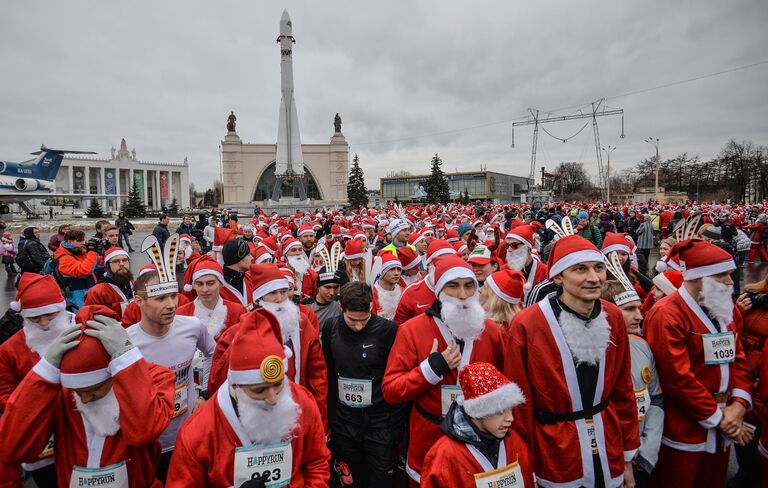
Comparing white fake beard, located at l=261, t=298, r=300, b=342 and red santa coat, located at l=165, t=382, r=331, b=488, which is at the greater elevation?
white fake beard, located at l=261, t=298, r=300, b=342

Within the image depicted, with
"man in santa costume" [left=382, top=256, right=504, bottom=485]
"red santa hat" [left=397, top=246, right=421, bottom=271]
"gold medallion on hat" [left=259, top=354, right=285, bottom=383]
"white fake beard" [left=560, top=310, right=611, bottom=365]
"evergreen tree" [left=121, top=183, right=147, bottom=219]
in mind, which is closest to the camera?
"gold medallion on hat" [left=259, top=354, right=285, bottom=383]

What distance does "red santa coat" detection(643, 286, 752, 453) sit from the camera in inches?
104

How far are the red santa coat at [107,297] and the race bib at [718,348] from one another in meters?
4.79

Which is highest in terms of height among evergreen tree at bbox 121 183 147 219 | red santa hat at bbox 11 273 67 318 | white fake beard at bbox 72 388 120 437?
evergreen tree at bbox 121 183 147 219

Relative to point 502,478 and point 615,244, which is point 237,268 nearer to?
point 502,478

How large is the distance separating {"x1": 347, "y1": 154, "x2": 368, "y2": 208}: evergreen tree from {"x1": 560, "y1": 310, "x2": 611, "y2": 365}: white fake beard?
58.2 m

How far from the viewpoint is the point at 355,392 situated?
302 cm

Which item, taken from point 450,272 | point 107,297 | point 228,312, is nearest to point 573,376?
point 450,272

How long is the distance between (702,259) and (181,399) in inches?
149

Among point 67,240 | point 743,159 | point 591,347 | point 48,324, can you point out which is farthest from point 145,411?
point 743,159

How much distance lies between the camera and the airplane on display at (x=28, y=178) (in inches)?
1503

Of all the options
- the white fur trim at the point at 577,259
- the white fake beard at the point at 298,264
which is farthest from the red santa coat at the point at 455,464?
the white fake beard at the point at 298,264

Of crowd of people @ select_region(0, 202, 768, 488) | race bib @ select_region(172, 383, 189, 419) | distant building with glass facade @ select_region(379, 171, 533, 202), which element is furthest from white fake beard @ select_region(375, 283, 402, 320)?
distant building with glass facade @ select_region(379, 171, 533, 202)

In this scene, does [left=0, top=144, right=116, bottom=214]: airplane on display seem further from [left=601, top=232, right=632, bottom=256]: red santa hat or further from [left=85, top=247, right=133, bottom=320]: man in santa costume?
[left=601, top=232, right=632, bottom=256]: red santa hat
